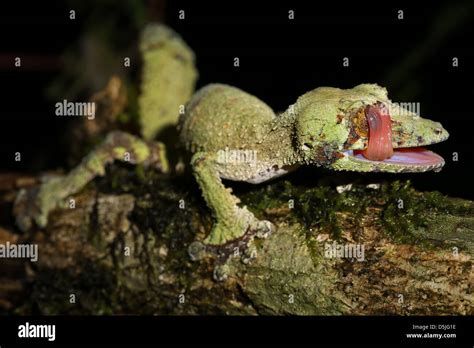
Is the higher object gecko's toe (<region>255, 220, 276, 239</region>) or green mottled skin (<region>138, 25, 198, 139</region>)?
green mottled skin (<region>138, 25, 198, 139</region>)

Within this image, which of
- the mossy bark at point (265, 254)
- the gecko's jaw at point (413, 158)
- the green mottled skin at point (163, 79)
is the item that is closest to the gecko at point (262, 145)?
the gecko's jaw at point (413, 158)

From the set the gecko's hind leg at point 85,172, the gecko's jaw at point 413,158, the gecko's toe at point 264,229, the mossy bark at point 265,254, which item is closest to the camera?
the mossy bark at point 265,254

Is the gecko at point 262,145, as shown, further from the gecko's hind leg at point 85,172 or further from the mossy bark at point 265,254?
the mossy bark at point 265,254

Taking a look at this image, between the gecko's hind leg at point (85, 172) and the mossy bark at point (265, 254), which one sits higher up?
the gecko's hind leg at point (85, 172)

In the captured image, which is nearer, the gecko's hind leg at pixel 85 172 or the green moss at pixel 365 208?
the green moss at pixel 365 208

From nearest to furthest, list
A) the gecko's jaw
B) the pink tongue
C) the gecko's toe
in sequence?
the pink tongue
the gecko's jaw
the gecko's toe

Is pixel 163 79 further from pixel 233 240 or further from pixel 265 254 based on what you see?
pixel 265 254

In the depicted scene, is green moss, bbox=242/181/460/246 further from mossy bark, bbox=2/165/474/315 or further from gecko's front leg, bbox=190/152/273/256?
gecko's front leg, bbox=190/152/273/256

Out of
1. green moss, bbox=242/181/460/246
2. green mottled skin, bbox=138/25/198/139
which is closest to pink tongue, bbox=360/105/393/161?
green moss, bbox=242/181/460/246
